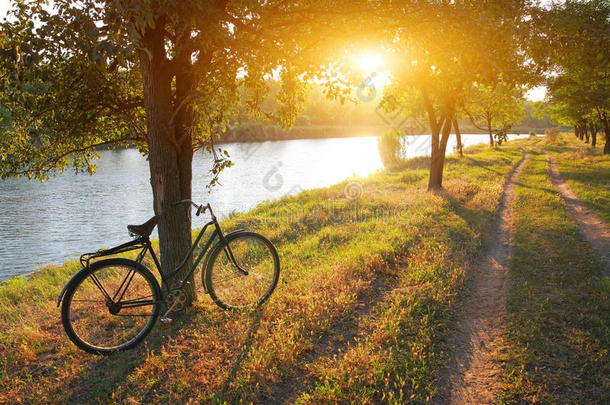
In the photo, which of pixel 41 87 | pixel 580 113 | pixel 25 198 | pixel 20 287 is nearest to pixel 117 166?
pixel 25 198

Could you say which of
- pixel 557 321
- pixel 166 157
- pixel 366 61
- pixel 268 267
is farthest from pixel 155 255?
pixel 557 321

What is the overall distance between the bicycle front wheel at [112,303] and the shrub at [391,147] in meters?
29.6

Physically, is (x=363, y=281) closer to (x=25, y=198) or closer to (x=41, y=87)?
(x=41, y=87)

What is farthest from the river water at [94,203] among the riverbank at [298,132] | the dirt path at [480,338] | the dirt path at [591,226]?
the riverbank at [298,132]

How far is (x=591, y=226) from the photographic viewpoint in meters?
9.22

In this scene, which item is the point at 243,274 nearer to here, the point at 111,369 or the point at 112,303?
the point at 112,303

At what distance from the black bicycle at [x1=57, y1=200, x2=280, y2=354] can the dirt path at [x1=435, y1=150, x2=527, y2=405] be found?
2.83 metres

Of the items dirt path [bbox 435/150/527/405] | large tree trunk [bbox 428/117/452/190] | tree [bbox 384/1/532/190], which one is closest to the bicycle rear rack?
dirt path [bbox 435/150/527/405]

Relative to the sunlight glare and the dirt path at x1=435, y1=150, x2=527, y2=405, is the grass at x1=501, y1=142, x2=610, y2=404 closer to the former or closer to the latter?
the dirt path at x1=435, y1=150, x2=527, y2=405

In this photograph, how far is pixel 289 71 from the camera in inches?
210

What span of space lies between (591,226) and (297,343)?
9.11 m

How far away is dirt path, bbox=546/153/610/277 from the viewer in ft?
24.3

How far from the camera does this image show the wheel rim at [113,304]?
14.1 ft

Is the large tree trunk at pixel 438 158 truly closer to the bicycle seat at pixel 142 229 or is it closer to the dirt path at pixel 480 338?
the dirt path at pixel 480 338
